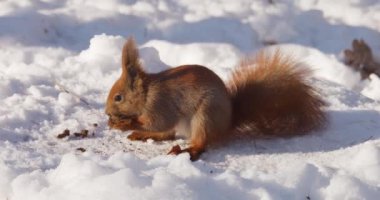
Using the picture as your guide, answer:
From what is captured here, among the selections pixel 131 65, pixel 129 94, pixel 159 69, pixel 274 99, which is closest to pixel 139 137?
pixel 129 94

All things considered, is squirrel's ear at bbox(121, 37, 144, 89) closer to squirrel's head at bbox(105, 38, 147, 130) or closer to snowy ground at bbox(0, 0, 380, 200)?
squirrel's head at bbox(105, 38, 147, 130)

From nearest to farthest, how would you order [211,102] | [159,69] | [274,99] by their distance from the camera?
1. [211,102]
2. [274,99]
3. [159,69]

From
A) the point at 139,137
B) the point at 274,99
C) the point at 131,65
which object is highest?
the point at 131,65

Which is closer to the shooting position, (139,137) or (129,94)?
(129,94)

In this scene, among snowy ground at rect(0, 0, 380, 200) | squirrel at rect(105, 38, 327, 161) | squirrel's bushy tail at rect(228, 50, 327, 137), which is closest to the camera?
snowy ground at rect(0, 0, 380, 200)

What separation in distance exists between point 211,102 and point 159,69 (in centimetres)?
113

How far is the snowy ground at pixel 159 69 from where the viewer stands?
2.28 m

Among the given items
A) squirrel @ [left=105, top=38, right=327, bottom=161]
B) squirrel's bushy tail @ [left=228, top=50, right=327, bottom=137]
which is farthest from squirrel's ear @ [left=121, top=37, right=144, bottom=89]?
squirrel's bushy tail @ [left=228, top=50, right=327, bottom=137]

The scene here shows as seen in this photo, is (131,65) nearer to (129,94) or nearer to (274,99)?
(129,94)

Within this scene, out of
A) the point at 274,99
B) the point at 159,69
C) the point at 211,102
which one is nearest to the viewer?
the point at 211,102

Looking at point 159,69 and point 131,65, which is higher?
point 131,65

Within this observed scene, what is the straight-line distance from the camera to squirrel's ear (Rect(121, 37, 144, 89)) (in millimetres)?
2805

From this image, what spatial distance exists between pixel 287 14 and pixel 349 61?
2.16ft

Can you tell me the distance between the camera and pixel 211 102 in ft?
9.05
